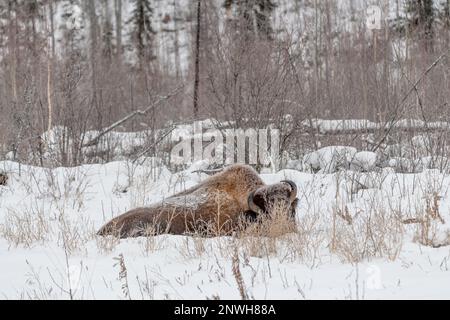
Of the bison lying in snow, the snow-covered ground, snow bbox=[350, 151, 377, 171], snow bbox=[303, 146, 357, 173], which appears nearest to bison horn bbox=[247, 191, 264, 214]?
the bison lying in snow

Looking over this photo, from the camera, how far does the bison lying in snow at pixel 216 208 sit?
5.05 meters

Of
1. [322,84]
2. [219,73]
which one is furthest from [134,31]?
[219,73]

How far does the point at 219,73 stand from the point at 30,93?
3371mm

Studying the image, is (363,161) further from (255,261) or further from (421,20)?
(421,20)

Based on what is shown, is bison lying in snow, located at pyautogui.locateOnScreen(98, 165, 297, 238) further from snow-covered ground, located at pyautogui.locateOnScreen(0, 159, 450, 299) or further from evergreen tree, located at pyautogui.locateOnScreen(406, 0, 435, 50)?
evergreen tree, located at pyautogui.locateOnScreen(406, 0, 435, 50)

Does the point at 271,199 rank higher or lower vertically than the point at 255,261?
higher

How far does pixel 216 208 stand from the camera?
529cm

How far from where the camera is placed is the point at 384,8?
11125 millimetres

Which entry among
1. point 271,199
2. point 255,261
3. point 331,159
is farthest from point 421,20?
point 255,261

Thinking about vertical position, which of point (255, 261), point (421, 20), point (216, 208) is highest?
point (421, 20)

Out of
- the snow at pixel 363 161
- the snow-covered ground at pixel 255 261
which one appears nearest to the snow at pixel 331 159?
the snow at pixel 363 161

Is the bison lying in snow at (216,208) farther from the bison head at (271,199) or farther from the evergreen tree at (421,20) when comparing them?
the evergreen tree at (421,20)

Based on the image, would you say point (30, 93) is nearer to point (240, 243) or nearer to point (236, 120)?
point (236, 120)
